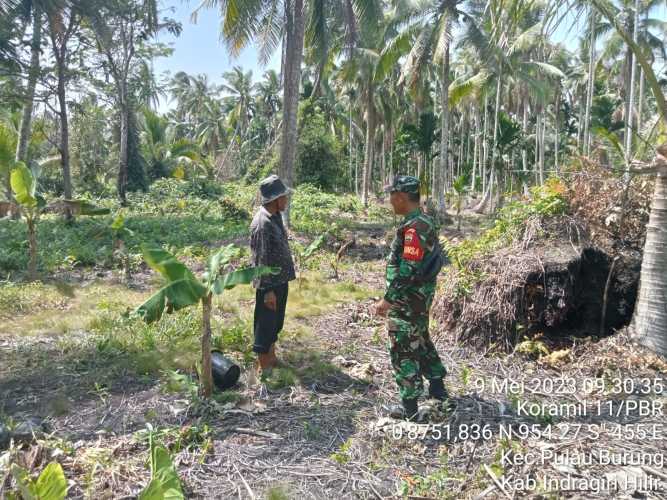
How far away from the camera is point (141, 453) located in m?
3.36

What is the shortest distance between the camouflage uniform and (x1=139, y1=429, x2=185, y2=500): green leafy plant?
5.84 ft

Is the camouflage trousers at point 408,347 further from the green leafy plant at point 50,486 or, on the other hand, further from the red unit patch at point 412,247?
the green leafy plant at point 50,486

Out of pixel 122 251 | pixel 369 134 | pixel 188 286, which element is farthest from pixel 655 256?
pixel 369 134

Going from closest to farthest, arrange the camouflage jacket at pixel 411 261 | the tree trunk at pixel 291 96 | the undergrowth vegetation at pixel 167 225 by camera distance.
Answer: the camouflage jacket at pixel 411 261, the undergrowth vegetation at pixel 167 225, the tree trunk at pixel 291 96

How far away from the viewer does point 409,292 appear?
3.76m

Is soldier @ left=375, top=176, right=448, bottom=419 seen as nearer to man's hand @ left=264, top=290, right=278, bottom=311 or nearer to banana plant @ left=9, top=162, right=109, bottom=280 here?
man's hand @ left=264, top=290, right=278, bottom=311

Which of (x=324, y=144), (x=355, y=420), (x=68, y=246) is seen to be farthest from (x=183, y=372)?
(x=324, y=144)

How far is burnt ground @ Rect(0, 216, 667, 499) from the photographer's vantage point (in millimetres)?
3043

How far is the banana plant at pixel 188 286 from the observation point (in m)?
3.54

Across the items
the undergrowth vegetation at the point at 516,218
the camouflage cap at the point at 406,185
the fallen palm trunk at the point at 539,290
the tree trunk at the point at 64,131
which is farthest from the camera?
the tree trunk at the point at 64,131

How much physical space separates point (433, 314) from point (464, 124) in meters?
35.7

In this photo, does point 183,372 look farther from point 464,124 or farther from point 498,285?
point 464,124

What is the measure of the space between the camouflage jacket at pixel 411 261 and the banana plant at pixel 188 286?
3.20ft

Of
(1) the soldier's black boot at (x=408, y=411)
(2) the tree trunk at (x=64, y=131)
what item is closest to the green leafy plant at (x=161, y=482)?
(1) the soldier's black boot at (x=408, y=411)
